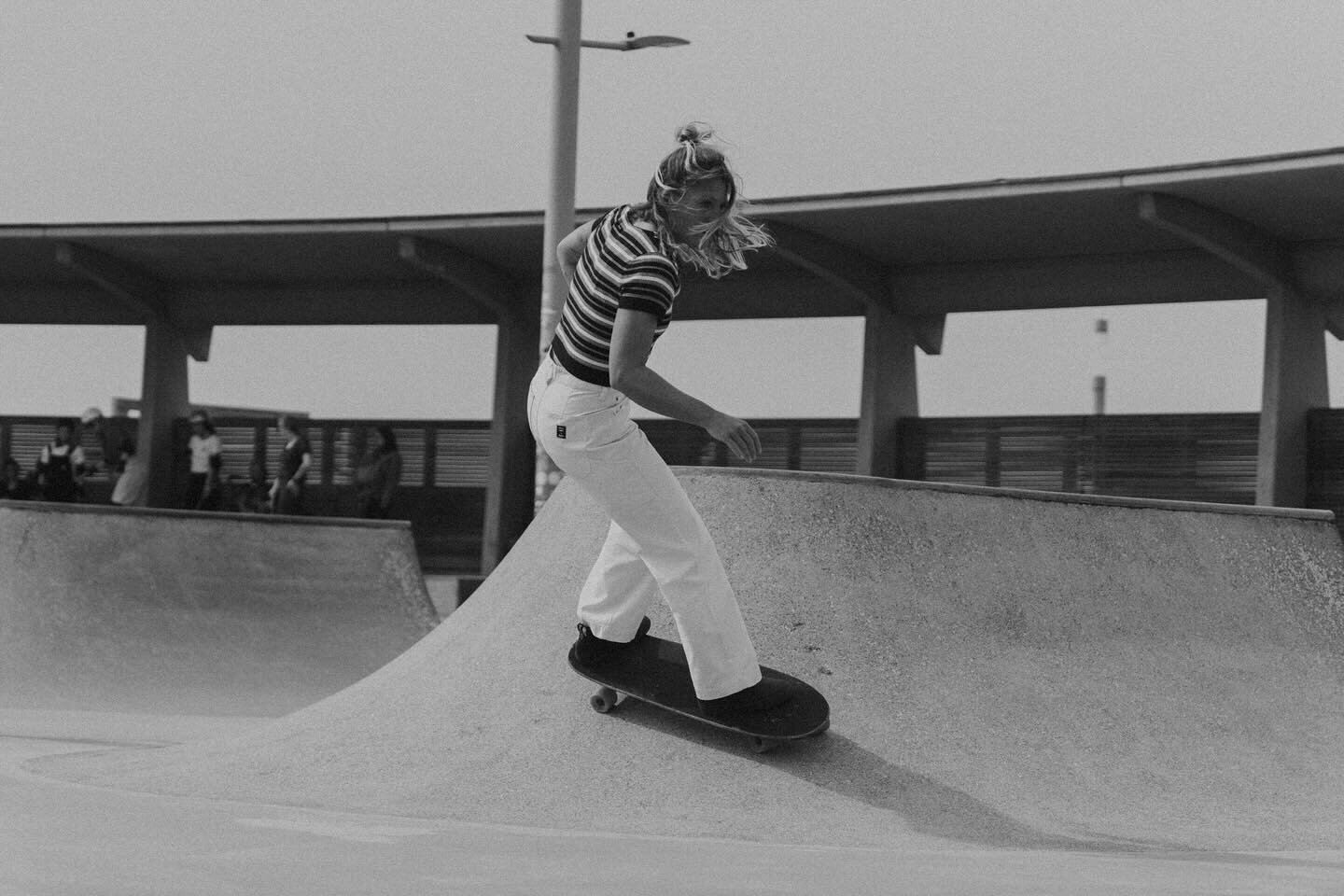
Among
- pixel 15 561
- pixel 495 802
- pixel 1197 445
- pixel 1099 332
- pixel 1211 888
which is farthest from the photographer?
pixel 1099 332

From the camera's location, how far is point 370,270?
21141mm

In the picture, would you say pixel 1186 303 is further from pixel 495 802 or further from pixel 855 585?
pixel 495 802

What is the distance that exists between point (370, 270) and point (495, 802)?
16.6 metres

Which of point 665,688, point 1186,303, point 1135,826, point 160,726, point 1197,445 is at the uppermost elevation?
point 1186,303

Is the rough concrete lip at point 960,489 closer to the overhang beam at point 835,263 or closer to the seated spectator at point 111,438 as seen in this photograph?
the overhang beam at point 835,263

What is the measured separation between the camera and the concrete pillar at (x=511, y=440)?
20469 mm

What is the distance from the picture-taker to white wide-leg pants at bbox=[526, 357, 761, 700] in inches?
199

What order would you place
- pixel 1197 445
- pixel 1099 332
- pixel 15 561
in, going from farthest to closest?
pixel 1099 332, pixel 1197 445, pixel 15 561

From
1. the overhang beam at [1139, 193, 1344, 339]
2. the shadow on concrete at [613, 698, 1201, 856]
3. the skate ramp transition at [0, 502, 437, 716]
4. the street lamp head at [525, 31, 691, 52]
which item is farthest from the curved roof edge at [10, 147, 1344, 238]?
the shadow on concrete at [613, 698, 1201, 856]

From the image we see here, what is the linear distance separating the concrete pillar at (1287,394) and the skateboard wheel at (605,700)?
38.3ft

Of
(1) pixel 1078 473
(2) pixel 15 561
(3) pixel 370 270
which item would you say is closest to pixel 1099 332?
(1) pixel 1078 473

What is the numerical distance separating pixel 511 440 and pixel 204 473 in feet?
12.6

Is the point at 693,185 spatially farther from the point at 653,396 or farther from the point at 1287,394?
the point at 1287,394

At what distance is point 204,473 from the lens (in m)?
19.9
